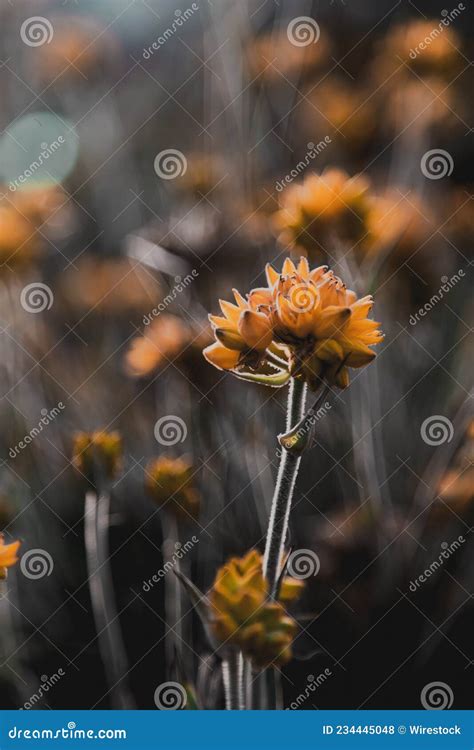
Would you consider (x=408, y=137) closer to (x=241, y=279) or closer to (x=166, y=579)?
(x=241, y=279)

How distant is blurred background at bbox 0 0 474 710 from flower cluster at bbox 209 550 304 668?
0.70 feet

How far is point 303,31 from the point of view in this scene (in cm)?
111

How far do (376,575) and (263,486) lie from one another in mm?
186

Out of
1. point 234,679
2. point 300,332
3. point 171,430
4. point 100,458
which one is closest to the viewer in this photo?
point 300,332

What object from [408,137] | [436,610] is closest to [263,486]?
[436,610]
